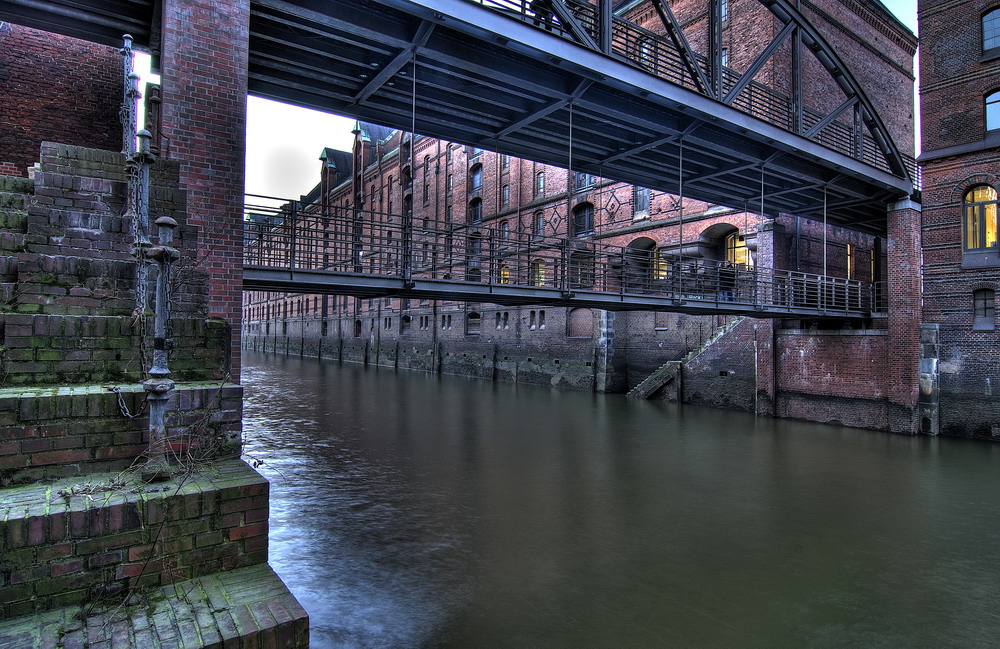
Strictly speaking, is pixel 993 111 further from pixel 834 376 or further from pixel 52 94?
pixel 52 94

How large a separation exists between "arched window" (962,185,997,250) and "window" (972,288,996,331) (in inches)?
44.9

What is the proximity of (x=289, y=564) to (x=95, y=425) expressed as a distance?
2.84 metres

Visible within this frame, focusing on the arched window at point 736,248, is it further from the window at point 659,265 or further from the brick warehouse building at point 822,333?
the window at point 659,265

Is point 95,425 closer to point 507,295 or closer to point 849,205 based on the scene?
point 507,295

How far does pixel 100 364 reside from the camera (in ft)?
13.3

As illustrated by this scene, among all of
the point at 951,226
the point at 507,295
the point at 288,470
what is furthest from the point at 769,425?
the point at 288,470

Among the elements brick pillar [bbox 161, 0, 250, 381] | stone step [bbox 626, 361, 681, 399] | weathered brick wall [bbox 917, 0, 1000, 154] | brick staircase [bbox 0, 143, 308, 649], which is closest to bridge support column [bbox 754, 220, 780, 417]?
stone step [bbox 626, 361, 681, 399]

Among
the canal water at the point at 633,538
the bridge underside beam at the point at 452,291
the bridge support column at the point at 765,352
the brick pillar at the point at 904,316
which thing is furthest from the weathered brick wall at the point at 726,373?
the bridge underside beam at the point at 452,291

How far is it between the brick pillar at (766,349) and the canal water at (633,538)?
3.51 meters

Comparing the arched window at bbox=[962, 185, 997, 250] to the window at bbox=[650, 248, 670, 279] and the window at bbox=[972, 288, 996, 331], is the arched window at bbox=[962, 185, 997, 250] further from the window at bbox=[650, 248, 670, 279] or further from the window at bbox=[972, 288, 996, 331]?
the window at bbox=[650, 248, 670, 279]

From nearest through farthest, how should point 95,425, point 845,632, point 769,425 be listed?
1. point 95,425
2. point 845,632
3. point 769,425

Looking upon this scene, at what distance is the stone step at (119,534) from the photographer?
2926 millimetres

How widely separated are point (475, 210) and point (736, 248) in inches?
638

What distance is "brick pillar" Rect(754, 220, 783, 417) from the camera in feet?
55.5
